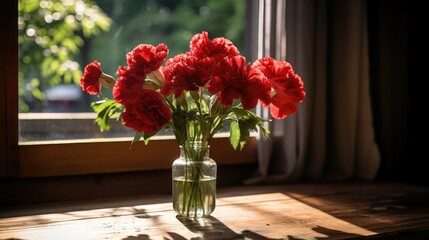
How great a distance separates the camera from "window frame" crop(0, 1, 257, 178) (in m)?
1.70

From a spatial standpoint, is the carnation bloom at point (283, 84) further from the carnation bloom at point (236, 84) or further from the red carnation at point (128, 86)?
the red carnation at point (128, 86)

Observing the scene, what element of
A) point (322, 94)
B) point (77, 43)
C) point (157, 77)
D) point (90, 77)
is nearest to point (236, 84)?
point (157, 77)

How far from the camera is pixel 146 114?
4.13ft

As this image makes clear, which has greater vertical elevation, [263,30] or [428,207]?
[263,30]

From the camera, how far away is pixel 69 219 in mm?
1495

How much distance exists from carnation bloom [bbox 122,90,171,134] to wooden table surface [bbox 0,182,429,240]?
26 cm

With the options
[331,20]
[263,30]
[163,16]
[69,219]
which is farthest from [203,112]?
[163,16]

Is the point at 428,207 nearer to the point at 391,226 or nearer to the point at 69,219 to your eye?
the point at 391,226

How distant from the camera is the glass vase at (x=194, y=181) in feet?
4.62

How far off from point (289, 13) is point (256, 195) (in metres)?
0.68

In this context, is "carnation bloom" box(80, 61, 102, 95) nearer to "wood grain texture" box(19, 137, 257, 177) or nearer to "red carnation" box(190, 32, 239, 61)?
"red carnation" box(190, 32, 239, 61)

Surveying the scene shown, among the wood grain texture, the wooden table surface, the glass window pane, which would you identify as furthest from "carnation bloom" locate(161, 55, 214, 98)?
the glass window pane

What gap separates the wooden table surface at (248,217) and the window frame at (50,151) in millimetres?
115

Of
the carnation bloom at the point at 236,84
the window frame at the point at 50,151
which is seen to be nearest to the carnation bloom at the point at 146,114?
the carnation bloom at the point at 236,84
